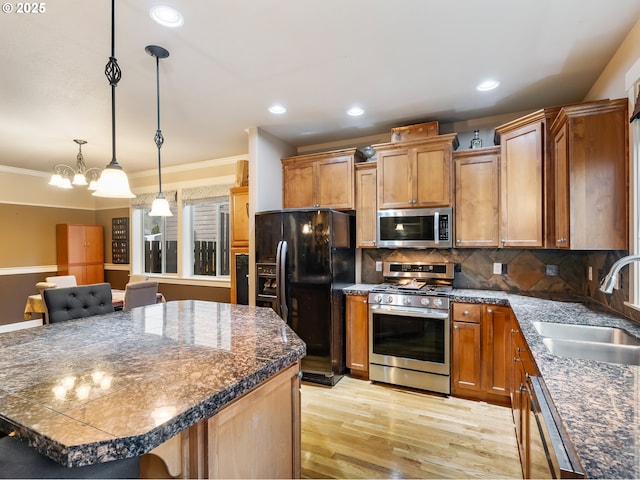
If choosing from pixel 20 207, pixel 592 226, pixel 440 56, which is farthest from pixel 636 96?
pixel 20 207

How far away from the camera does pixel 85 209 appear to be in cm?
662

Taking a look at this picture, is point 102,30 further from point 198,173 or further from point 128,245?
point 128,245

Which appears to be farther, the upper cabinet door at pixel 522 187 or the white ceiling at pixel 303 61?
the upper cabinet door at pixel 522 187

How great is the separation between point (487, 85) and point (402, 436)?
2.86 m

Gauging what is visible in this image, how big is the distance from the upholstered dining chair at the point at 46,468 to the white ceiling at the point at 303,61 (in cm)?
207

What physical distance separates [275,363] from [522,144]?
9.19 feet

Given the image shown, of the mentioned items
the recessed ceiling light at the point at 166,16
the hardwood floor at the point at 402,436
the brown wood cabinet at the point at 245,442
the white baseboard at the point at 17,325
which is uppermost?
the recessed ceiling light at the point at 166,16

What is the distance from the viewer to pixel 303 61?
7.72ft

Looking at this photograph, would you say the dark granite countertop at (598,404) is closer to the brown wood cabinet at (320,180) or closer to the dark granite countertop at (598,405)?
the dark granite countertop at (598,405)

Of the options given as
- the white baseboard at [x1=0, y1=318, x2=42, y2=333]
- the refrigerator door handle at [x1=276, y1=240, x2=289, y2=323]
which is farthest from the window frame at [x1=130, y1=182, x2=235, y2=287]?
the refrigerator door handle at [x1=276, y1=240, x2=289, y2=323]

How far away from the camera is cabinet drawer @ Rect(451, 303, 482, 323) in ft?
9.56

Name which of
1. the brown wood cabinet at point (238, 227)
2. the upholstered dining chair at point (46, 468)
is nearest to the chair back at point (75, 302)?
the upholstered dining chair at point (46, 468)

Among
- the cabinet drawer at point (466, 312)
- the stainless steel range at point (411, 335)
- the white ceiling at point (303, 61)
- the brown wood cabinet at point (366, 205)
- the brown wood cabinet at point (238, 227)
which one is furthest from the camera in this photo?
the brown wood cabinet at point (238, 227)

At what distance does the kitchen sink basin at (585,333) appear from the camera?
68.2 inches
